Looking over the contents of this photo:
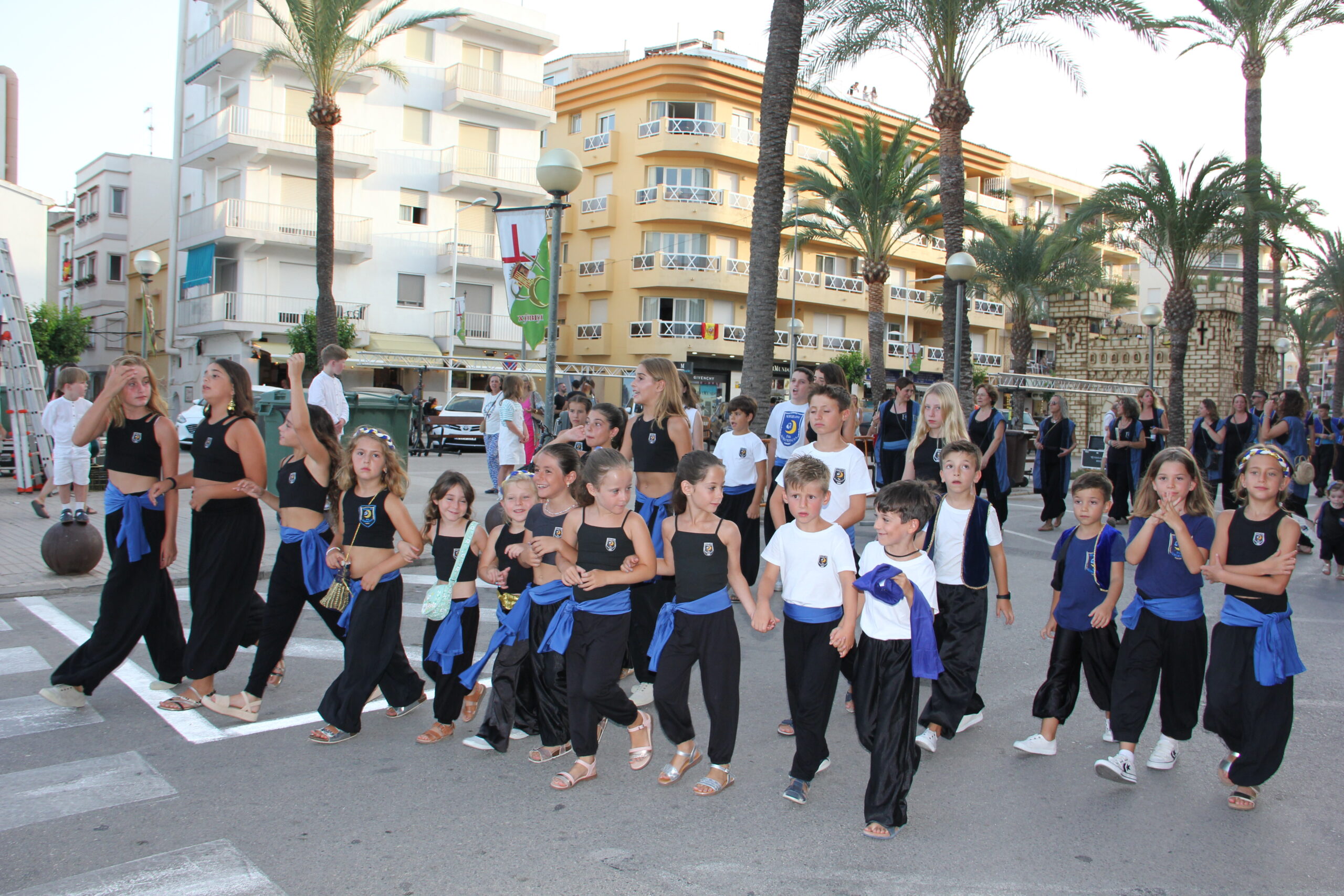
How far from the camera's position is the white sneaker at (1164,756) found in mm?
4516

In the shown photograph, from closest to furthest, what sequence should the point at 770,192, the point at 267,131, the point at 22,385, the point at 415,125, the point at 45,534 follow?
the point at 45,534, the point at 770,192, the point at 22,385, the point at 267,131, the point at 415,125

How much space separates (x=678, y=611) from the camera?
13.8 ft

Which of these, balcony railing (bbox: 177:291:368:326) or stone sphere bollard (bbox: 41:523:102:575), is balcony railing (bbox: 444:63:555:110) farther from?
stone sphere bollard (bbox: 41:523:102:575)

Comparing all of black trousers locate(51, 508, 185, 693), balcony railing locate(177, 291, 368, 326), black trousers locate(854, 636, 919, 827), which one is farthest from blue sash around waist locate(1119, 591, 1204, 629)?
balcony railing locate(177, 291, 368, 326)

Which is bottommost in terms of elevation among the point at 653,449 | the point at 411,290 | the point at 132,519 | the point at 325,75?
the point at 132,519

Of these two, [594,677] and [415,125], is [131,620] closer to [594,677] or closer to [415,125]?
[594,677]

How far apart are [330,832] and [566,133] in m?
45.7

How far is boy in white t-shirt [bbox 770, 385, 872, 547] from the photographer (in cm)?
529

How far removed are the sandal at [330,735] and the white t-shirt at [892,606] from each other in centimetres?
253

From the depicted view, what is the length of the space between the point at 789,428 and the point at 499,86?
110ft

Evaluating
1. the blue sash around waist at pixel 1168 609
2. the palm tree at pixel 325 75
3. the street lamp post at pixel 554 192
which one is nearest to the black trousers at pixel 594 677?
the blue sash around waist at pixel 1168 609

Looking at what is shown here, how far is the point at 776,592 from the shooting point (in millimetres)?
8312

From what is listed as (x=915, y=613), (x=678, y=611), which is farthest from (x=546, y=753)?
(x=915, y=613)

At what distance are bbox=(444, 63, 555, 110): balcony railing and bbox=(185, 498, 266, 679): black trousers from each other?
111 feet
